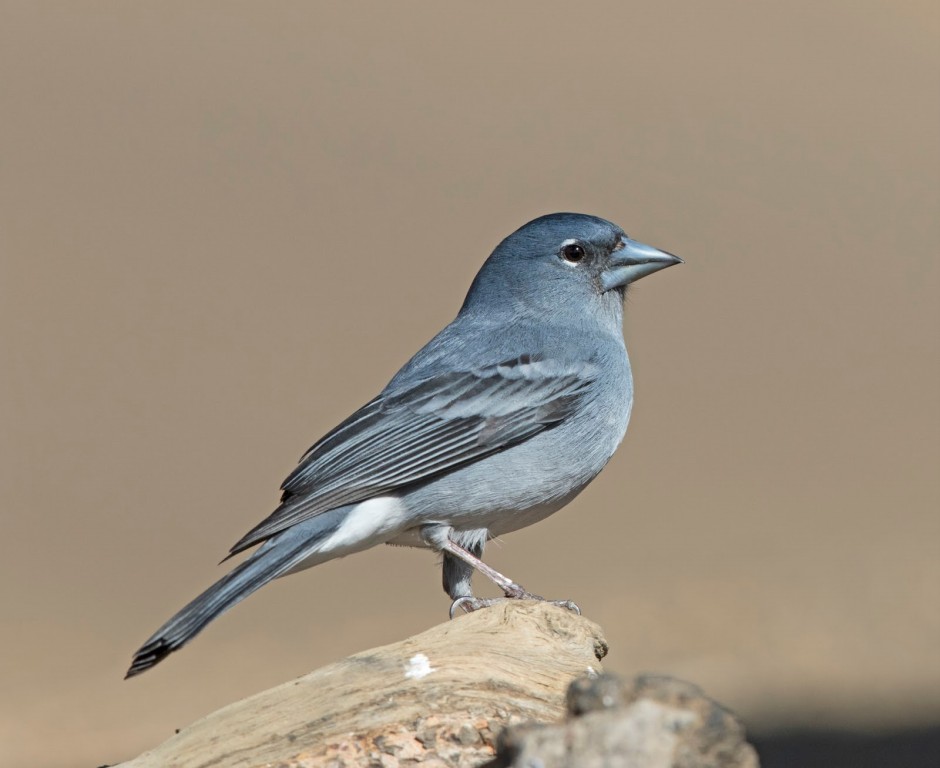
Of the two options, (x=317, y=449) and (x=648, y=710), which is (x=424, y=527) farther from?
(x=648, y=710)

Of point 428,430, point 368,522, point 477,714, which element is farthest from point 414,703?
point 428,430

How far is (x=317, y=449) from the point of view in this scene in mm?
6285

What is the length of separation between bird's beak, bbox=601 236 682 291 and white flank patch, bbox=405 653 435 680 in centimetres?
281

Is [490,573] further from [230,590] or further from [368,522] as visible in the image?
[230,590]

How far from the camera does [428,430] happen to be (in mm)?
6215

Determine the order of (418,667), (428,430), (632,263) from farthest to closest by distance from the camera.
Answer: (632,263), (428,430), (418,667)

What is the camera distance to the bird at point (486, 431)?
583 centimetres

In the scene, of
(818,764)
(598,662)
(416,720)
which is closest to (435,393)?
(598,662)

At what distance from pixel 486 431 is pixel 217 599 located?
160cm

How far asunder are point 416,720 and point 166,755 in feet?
3.35

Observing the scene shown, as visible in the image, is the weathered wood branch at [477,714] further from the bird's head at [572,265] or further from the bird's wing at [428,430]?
Answer: the bird's head at [572,265]

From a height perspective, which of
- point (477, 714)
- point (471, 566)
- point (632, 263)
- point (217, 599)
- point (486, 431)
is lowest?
point (477, 714)

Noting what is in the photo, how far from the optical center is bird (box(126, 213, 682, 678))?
230 inches

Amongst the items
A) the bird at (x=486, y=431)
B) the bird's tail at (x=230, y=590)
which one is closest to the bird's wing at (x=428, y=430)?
the bird at (x=486, y=431)
